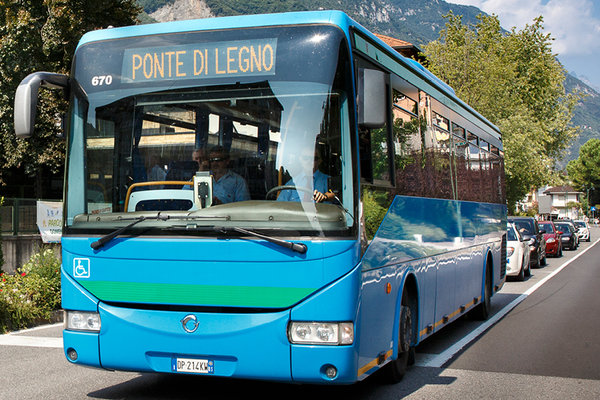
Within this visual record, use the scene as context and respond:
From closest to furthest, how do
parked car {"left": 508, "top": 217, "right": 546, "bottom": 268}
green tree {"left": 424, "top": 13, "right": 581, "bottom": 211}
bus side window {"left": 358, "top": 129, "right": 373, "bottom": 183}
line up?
bus side window {"left": 358, "top": 129, "right": 373, "bottom": 183}, parked car {"left": 508, "top": 217, "right": 546, "bottom": 268}, green tree {"left": 424, "top": 13, "right": 581, "bottom": 211}

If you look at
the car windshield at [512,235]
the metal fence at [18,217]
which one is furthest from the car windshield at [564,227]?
the metal fence at [18,217]

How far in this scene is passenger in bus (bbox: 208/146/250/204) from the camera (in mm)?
5852

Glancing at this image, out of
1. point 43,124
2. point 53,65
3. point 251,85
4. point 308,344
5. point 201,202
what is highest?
point 53,65

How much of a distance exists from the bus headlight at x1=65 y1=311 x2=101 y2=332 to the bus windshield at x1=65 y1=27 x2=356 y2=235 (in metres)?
0.71

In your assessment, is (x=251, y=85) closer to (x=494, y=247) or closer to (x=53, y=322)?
(x=53, y=322)

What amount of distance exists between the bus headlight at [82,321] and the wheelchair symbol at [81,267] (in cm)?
31

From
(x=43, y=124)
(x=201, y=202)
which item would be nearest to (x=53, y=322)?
(x=201, y=202)

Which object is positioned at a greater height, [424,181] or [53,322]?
[424,181]

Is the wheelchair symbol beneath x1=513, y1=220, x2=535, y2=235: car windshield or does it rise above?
above

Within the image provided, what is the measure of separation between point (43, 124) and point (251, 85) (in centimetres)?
3015

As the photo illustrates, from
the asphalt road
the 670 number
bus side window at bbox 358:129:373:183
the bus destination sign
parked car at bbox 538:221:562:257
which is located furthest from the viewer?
parked car at bbox 538:221:562:257

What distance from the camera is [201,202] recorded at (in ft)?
19.5

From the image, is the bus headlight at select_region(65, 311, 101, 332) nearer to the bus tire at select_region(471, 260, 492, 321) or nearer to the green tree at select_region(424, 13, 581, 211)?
the bus tire at select_region(471, 260, 492, 321)

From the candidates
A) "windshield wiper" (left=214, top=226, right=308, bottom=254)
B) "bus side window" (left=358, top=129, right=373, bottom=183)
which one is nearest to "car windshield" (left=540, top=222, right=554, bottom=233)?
"bus side window" (left=358, top=129, right=373, bottom=183)
